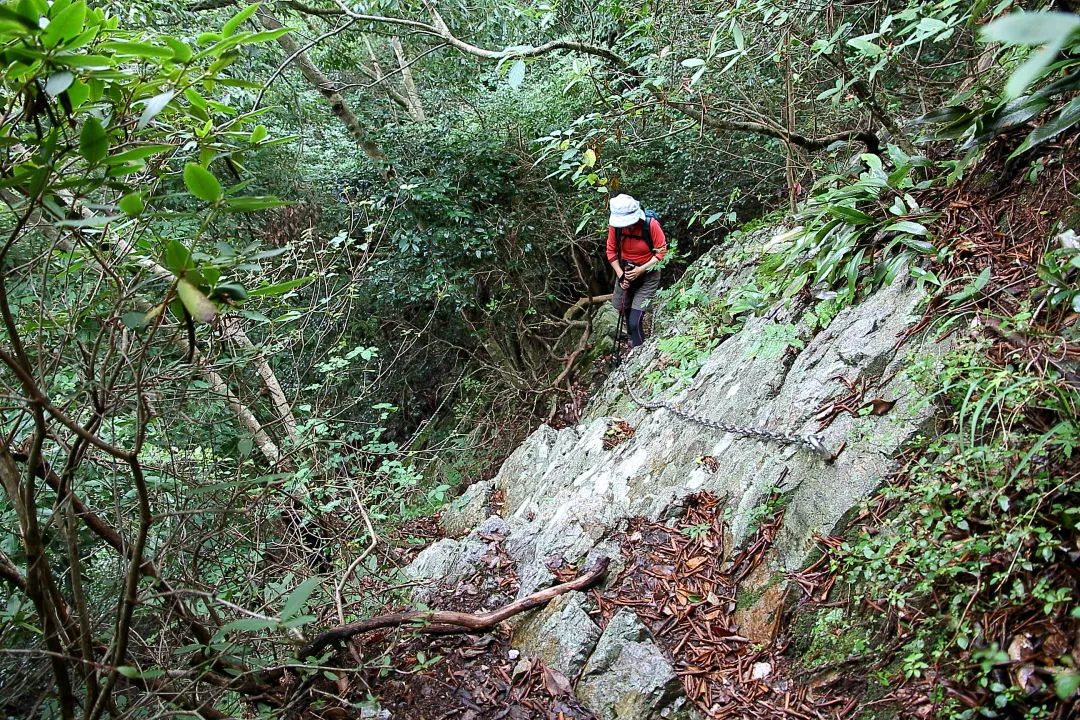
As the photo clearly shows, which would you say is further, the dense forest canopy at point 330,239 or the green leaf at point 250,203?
the dense forest canopy at point 330,239

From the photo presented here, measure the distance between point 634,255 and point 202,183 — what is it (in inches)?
226

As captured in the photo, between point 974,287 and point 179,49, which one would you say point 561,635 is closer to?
point 974,287

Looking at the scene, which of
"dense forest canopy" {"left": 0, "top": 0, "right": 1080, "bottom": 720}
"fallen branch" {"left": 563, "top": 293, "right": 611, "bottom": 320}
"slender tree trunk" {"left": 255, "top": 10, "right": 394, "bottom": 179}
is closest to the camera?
"dense forest canopy" {"left": 0, "top": 0, "right": 1080, "bottom": 720}

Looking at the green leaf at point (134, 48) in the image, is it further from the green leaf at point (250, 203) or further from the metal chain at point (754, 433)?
the metal chain at point (754, 433)

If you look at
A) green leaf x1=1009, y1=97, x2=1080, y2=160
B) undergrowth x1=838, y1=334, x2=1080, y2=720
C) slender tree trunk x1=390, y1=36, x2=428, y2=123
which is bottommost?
undergrowth x1=838, y1=334, x2=1080, y2=720

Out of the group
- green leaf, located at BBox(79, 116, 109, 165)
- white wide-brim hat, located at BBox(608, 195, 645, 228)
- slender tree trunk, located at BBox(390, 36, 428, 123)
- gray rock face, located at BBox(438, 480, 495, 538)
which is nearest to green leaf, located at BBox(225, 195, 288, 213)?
green leaf, located at BBox(79, 116, 109, 165)

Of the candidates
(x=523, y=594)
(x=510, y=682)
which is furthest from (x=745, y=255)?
(x=510, y=682)

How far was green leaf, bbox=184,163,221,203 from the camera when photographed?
122cm

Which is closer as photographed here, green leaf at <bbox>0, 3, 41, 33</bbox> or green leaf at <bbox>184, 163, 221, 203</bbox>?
green leaf at <bbox>0, 3, 41, 33</bbox>

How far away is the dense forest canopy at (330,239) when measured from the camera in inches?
57.4

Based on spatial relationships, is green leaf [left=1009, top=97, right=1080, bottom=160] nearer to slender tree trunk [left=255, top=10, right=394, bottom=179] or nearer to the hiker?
the hiker

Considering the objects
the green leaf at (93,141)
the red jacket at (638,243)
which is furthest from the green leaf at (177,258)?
the red jacket at (638,243)

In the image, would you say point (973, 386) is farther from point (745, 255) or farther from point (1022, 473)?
point (745, 255)

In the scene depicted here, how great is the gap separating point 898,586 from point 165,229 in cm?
638
